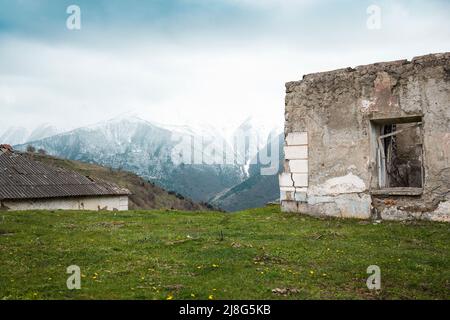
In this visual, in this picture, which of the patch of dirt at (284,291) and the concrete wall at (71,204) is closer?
the patch of dirt at (284,291)

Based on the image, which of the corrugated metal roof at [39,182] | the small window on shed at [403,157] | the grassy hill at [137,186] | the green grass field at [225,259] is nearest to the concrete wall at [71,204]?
the corrugated metal roof at [39,182]

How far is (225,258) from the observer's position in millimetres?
9438

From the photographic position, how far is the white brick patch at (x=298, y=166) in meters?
16.8

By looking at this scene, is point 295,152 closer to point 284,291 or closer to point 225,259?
point 225,259

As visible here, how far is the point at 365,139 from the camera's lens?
15.4 metres

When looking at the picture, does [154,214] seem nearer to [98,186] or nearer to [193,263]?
[193,263]

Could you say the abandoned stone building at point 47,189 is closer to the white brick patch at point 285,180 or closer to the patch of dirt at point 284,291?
the white brick patch at point 285,180

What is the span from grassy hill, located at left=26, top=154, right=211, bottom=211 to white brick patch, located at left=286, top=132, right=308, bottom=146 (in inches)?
2887

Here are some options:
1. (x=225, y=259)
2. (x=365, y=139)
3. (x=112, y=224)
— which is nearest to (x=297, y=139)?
(x=365, y=139)

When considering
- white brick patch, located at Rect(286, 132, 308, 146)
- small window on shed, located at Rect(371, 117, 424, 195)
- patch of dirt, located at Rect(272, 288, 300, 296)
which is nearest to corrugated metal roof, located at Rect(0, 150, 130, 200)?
white brick patch, located at Rect(286, 132, 308, 146)

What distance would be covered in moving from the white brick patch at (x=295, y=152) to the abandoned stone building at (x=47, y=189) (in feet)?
65.2

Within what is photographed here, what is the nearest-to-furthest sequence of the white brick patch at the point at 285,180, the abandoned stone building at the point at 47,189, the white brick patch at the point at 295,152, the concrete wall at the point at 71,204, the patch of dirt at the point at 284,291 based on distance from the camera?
the patch of dirt at the point at 284,291
the white brick patch at the point at 295,152
the white brick patch at the point at 285,180
the concrete wall at the point at 71,204
the abandoned stone building at the point at 47,189

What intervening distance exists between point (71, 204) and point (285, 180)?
21592mm
